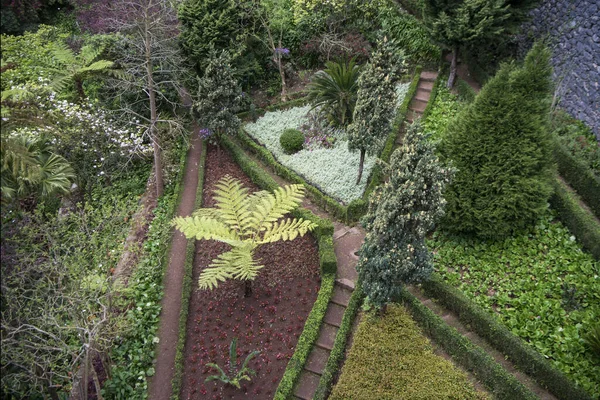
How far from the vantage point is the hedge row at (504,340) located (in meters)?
10.0

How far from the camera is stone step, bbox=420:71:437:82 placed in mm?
18889

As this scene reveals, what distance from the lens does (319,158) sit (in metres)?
16.8

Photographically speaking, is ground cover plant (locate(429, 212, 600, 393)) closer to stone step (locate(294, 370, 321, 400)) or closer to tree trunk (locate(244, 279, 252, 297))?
stone step (locate(294, 370, 321, 400))

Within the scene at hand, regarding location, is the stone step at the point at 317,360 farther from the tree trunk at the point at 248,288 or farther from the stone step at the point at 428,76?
the stone step at the point at 428,76

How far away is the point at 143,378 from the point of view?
11664mm

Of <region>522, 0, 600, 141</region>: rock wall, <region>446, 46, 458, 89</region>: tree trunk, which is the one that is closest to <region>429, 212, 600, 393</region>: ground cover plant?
<region>522, 0, 600, 141</region>: rock wall

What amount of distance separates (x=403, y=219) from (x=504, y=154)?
3556 mm

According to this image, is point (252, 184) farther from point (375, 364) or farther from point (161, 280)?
point (375, 364)

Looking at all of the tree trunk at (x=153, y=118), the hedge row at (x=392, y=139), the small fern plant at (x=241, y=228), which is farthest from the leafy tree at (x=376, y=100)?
the tree trunk at (x=153, y=118)

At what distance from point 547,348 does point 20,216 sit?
443 inches

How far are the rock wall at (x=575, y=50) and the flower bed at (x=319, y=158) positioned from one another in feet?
15.8

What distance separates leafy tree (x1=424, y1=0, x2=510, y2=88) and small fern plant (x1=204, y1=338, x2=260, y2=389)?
1122 cm

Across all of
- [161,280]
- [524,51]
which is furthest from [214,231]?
[524,51]

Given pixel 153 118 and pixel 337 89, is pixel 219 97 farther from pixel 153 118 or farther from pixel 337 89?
pixel 337 89
